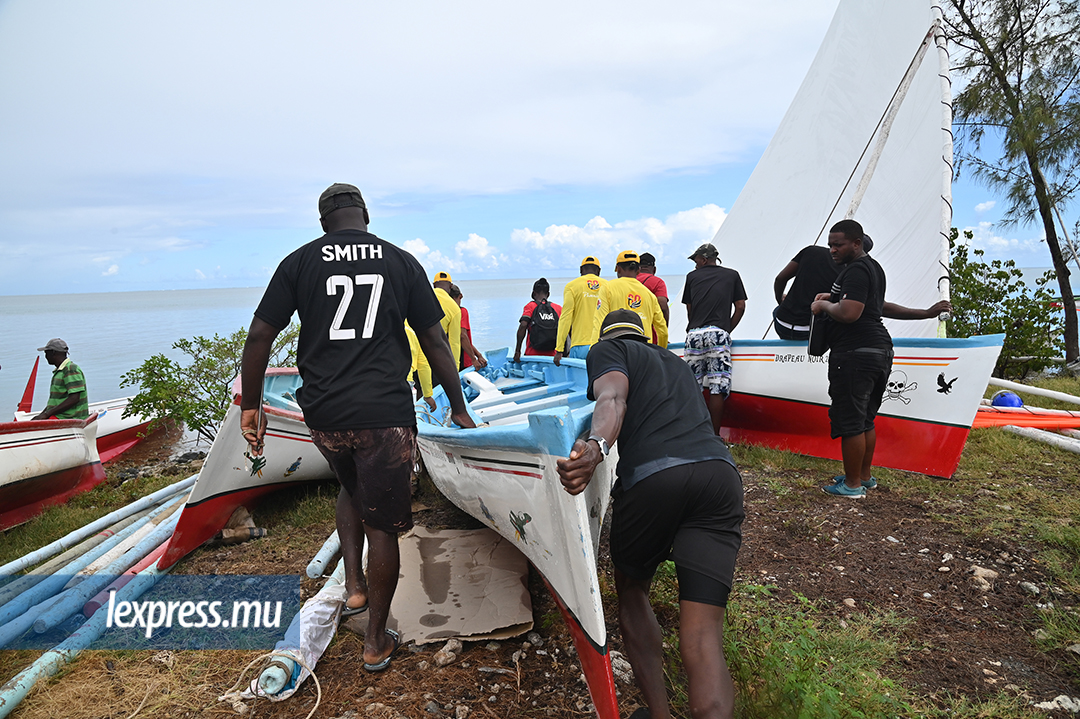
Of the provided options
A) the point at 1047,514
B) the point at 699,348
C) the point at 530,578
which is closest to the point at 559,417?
the point at 530,578

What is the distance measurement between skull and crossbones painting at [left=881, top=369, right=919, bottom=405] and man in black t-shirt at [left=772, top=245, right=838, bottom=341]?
2.73 ft

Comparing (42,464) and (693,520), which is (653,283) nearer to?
(693,520)

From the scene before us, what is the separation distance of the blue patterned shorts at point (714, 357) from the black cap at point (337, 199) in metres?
4.05

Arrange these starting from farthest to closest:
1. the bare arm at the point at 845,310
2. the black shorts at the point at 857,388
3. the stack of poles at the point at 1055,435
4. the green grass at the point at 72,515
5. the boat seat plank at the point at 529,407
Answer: the stack of poles at the point at 1055,435, the green grass at the point at 72,515, the boat seat plank at the point at 529,407, the black shorts at the point at 857,388, the bare arm at the point at 845,310

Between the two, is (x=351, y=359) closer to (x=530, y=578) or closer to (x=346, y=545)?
(x=346, y=545)

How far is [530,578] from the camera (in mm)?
3562

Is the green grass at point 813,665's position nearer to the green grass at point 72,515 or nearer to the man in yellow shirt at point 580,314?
the man in yellow shirt at point 580,314

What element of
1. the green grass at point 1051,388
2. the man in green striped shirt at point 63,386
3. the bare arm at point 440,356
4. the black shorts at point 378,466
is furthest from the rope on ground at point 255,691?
the green grass at point 1051,388

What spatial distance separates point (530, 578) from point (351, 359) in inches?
68.8

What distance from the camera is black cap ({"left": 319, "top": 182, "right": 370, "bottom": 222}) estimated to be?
2.79 meters

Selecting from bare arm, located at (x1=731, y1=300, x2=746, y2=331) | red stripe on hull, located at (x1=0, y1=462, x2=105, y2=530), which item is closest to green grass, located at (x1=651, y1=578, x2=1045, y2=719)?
bare arm, located at (x1=731, y1=300, x2=746, y2=331)

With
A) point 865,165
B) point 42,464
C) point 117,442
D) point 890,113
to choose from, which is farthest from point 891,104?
point 117,442

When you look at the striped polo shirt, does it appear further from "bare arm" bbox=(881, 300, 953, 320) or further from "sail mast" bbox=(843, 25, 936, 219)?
"sail mast" bbox=(843, 25, 936, 219)

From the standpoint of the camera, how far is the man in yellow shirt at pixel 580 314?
5.95 metres
